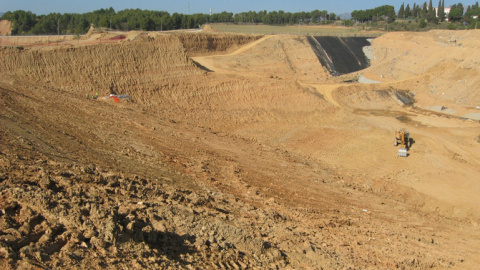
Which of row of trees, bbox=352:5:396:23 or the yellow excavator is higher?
row of trees, bbox=352:5:396:23

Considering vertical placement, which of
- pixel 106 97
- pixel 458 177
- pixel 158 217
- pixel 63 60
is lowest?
pixel 458 177

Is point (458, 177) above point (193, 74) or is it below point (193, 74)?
below

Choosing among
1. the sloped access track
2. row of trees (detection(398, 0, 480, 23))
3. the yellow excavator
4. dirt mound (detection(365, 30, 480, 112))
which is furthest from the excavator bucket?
row of trees (detection(398, 0, 480, 23))

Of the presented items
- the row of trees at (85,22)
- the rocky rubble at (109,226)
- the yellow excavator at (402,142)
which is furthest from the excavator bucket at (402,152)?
the row of trees at (85,22)

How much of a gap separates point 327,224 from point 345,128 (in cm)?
1540

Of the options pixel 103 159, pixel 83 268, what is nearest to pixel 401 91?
pixel 103 159

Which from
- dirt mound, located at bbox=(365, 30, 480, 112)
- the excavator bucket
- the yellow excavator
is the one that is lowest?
the excavator bucket

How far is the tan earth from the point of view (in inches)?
331

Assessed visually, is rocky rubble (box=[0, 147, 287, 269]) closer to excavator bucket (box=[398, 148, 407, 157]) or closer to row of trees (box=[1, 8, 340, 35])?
excavator bucket (box=[398, 148, 407, 157])

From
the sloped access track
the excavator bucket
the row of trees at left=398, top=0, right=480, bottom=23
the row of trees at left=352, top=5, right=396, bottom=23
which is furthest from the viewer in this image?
the row of trees at left=352, top=5, right=396, bottom=23

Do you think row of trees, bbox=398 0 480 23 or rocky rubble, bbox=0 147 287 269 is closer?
rocky rubble, bbox=0 147 287 269

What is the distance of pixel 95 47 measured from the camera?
25.9m

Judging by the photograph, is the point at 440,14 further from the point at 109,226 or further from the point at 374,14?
the point at 109,226

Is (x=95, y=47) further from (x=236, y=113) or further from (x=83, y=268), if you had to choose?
(x=83, y=268)
